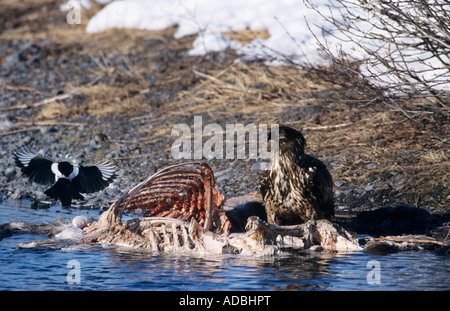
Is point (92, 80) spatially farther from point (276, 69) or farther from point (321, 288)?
point (321, 288)

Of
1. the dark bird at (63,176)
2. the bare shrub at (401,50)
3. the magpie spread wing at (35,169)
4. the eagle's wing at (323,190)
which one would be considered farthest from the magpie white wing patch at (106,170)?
the bare shrub at (401,50)

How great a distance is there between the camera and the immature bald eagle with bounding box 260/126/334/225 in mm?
6996

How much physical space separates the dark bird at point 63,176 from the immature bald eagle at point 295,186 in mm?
1955

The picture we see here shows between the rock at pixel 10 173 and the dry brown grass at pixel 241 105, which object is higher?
the dry brown grass at pixel 241 105

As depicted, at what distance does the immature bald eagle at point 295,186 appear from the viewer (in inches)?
275

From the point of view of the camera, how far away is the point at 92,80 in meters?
14.5

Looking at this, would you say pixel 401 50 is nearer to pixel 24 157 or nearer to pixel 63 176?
pixel 63 176

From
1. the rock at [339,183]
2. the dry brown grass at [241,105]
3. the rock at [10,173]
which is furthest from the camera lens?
the rock at [10,173]

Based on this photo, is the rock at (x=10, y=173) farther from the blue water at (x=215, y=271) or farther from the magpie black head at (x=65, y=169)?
the blue water at (x=215, y=271)

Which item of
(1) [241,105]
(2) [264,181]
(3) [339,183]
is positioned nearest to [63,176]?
(2) [264,181]

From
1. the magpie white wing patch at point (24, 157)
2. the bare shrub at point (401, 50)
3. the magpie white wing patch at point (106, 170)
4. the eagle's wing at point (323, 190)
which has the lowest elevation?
the eagle's wing at point (323, 190)

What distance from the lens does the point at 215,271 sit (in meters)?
5.41

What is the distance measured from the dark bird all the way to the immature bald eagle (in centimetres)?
196
